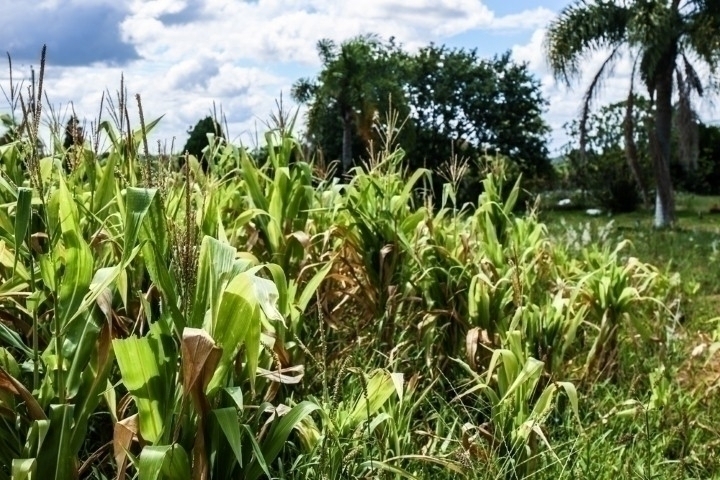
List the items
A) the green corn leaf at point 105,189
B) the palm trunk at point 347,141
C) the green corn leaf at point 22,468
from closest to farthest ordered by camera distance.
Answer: the green corn leaf at point 22,468
the green corn leaf at point 105,189
the palm trunk at point 347,141

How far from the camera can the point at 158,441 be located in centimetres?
182

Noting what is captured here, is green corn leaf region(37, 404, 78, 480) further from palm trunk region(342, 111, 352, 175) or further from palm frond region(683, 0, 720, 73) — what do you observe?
palm trunk region(342, 111, 352, 175)

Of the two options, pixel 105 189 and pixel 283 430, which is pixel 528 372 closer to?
pixel 283 430

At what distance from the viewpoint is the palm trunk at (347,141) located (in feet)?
93.2

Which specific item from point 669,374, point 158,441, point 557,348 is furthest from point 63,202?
point 669,374

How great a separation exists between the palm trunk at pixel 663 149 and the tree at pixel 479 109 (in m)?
12.4

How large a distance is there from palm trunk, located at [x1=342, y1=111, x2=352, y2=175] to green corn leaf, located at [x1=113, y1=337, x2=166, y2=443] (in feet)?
85.1

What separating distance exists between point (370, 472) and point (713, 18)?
52.6ft

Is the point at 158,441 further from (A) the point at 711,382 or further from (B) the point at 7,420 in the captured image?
(A) the point at 711,382

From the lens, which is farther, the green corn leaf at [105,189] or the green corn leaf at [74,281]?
the green corn leaf at [105,189]

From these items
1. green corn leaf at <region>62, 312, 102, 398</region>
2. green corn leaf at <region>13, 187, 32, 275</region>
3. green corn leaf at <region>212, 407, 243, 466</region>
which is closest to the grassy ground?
green corn leaf at <region>212, 407, 243, 466</region>

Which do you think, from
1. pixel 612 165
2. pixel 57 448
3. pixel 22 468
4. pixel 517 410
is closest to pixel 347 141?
pixel 612 165

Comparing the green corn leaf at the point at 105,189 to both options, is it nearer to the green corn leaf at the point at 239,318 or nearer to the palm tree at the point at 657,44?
the green corn leaf at the point at 239,318

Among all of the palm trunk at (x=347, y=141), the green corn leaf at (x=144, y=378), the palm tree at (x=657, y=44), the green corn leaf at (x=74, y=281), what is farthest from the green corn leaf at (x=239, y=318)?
the palm trunk at (x=347, y=141)
